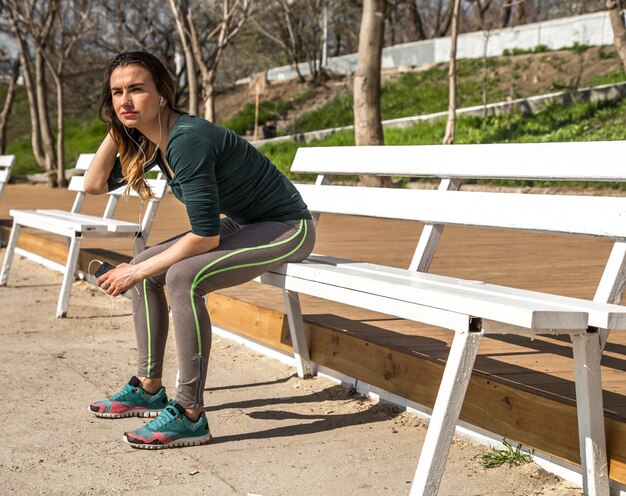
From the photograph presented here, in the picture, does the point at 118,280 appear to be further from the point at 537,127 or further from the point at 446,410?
the point at 537,127

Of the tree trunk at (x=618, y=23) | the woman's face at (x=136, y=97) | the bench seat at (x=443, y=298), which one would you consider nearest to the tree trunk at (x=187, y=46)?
the tree trunk at (x=618, y=23)

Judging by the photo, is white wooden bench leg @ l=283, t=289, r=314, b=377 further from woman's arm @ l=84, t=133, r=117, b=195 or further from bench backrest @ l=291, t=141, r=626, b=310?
woman's arm @ l=84, t=133, r=117, b=195

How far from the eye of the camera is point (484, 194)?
3764 millimetres

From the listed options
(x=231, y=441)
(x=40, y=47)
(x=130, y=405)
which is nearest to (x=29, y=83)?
Answer: (x=40, y=47)

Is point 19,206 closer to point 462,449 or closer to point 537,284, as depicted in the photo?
point 537,284

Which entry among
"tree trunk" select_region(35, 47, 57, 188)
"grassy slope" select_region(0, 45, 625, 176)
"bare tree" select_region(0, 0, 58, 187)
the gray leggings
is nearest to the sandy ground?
the gray leggings

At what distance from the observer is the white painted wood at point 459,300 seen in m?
2.63

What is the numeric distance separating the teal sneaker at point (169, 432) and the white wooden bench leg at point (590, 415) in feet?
4.48

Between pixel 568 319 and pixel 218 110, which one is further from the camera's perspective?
pixel 218 110

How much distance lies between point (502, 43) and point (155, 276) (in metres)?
29.0

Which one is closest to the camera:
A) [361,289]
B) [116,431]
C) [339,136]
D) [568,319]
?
[568,319]

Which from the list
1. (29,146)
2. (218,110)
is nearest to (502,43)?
Result: (218,110)

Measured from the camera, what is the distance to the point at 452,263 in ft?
23.7

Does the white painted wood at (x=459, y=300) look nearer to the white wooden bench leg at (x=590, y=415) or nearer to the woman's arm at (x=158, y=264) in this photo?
the white wooden bench leg at (x=590, y=415)
